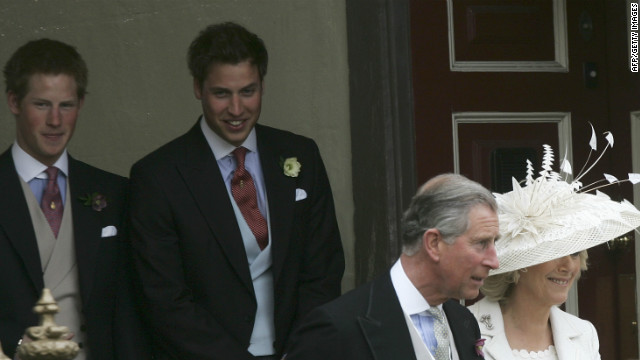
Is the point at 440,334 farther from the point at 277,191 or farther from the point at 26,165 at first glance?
the point at 26,165

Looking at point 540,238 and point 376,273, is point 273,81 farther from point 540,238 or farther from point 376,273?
point 540,238

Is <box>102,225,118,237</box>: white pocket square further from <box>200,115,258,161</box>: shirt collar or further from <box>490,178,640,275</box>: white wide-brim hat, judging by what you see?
<box>490,178,640,275</box>: white wide-brim hat

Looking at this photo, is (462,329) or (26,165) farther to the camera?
(26,165)

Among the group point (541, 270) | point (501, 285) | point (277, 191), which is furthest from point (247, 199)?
point (541, 270)

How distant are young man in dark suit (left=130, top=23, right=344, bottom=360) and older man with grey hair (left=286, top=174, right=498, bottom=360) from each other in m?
0.93

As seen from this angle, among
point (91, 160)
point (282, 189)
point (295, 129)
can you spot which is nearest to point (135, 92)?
point (91, 160)

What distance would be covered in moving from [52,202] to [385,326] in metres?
1.47

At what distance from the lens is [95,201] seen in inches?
184

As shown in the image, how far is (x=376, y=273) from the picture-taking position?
5656 mm

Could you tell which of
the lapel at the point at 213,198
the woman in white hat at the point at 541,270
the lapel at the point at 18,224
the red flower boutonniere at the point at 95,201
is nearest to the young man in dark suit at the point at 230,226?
the lapel at the point at 213,198

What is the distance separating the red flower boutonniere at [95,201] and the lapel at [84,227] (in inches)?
0.5

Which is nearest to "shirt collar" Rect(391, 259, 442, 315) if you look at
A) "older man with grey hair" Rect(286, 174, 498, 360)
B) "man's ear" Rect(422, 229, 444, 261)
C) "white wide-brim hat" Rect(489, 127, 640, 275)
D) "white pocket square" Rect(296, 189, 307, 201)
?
"older man with grey hair" Rect(286, 174, 498, 360)

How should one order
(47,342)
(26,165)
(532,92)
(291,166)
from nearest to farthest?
(47,342)
(26,165)
(291,166)
(532,92)

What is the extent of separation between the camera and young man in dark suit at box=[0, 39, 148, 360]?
14.7 ft
